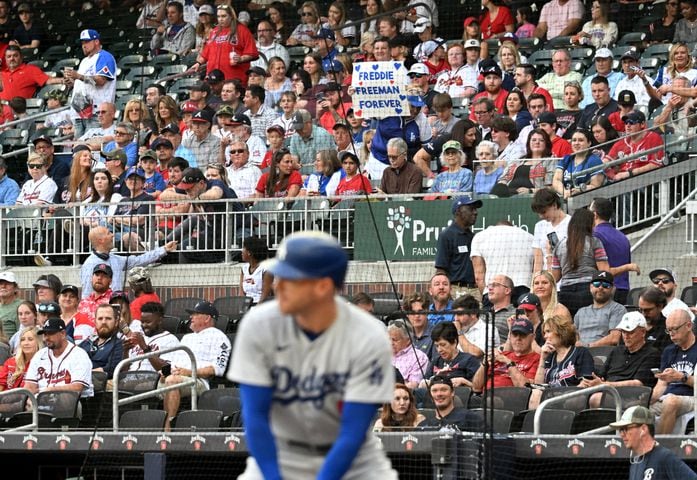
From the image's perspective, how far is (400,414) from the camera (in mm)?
10180

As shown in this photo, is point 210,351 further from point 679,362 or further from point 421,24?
point 421,24

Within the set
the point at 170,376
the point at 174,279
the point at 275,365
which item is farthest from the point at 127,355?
the point at 275,365

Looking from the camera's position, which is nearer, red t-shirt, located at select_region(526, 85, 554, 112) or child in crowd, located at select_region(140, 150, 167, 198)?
red t-shirt, located at select_region(526, 85, 554, 112)

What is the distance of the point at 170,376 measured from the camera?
11.5 meters

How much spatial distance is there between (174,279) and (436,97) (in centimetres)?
292

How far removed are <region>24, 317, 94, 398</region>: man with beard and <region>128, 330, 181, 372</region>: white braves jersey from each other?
414 millimetres

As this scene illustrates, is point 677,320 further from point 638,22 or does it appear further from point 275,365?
point 638,22

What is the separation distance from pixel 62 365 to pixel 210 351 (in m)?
1.10

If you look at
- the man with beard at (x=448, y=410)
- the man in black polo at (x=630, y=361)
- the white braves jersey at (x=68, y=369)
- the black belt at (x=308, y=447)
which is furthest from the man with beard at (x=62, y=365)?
the black belt at (x=308, y=447)

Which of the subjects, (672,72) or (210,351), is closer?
(210,351)

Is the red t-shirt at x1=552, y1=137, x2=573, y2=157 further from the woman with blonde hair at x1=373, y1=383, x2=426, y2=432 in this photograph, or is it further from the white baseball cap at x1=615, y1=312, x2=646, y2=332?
the woman with blonde hair at x1=373, y1=383, x2=426, y2=432

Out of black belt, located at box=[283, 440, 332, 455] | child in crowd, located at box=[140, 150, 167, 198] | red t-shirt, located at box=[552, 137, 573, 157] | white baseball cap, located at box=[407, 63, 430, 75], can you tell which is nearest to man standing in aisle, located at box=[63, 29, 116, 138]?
child in crowd, located at box=[140, 150, 167, 198]

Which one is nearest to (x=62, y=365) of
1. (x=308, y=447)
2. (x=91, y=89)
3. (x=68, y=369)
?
(x=68, y=369)

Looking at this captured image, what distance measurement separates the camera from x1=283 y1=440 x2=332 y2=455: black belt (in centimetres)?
492
